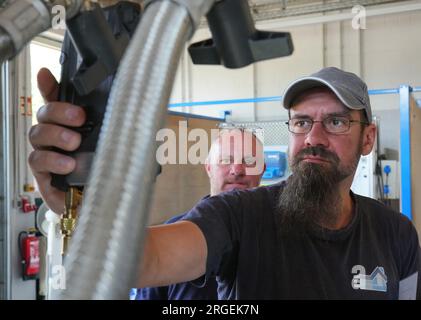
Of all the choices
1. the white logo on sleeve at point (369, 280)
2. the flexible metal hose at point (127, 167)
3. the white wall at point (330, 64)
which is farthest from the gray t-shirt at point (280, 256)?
the white wall at point (330, 64)

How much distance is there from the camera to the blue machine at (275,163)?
383 cm

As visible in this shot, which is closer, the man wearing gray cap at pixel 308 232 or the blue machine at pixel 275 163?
the man wearing gray cap at pixel 308 232

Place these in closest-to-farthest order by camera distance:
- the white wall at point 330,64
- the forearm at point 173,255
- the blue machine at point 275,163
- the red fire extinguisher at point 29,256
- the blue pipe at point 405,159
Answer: the forearm at point 173,255 → the blue pipe at point 405,159 → the red fire extinguisher at point 29,256 → the blue machine at point 275,163 → the white wall at point 330,64

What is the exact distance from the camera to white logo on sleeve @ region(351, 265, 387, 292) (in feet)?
3.23

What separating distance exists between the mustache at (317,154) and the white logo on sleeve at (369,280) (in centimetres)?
30

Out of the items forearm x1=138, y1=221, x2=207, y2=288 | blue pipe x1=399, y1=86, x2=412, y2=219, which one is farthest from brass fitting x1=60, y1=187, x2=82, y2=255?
blue pipe x1=399, y1=86, x2=412, y2=219

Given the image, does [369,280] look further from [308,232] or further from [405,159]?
[405,159]

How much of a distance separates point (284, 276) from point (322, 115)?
46 centimetres

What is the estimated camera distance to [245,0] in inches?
17.5

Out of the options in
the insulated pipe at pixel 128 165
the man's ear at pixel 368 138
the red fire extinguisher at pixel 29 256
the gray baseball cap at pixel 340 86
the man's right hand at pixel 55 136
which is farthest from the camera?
the red fire extinguisher at pixel 29 256

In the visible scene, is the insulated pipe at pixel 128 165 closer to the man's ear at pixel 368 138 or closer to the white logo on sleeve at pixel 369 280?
the white logo on sleeve at pixel 369 280

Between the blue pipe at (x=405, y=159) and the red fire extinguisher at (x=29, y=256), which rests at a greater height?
the blue pipe at (x=405, y=159)

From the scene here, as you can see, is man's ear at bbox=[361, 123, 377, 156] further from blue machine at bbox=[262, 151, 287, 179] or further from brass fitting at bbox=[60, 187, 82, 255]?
blue machine at bbox=[262, 151, 287, 179]

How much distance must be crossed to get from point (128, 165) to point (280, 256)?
694 mm
